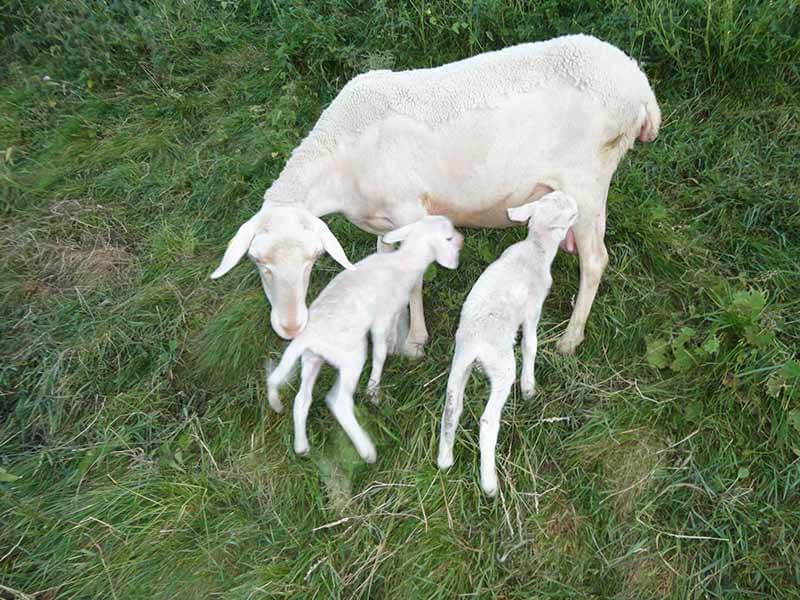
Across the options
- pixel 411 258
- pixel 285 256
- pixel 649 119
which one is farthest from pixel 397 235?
pixel 649 119

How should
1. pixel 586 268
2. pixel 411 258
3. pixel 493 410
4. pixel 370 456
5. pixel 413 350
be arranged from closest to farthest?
1. pixel 493 410
2. pixel 370 456
3. pixel 411 258
4. pixel 586 268
5. pixel 413 350

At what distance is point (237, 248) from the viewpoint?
3021 mm

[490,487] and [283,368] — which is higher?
[283,368]

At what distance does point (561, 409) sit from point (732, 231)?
62.2 inches

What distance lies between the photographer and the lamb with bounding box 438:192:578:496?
294cm

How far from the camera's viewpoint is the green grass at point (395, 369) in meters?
2.91

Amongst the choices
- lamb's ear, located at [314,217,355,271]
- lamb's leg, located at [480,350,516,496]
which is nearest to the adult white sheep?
lamb's ear, located at [314,217,355,271]

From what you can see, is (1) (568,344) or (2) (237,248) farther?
(1) (568,344)

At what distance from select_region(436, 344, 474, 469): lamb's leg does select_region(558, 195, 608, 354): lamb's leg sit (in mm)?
861

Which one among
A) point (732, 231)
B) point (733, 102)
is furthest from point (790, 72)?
point (732, 231)

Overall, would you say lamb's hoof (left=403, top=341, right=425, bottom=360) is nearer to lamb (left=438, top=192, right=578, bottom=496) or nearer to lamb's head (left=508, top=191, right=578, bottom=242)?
lamb (left=438, top=192, right=578, bottom=496)

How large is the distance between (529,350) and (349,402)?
91 centimetres

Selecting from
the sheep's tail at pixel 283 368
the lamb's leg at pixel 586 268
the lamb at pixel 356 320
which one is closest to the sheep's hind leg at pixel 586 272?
the lamb's leg at pixel 586 268

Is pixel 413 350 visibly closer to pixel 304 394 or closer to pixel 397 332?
pixel 397 332
